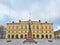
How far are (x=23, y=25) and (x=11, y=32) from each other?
29.1ft

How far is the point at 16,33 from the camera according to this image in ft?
445

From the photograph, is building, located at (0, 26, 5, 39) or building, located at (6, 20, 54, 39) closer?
building, located at (6, 20, 54, 39)

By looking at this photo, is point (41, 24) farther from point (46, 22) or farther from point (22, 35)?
point (22, 35)

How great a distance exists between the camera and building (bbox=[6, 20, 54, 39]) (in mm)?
134250

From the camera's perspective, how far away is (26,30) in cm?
13425

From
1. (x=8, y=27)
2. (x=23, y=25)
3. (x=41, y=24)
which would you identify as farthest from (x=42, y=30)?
(x=8, y=27)

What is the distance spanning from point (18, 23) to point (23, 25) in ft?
12.5

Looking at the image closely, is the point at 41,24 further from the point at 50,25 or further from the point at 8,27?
the point at 8,27

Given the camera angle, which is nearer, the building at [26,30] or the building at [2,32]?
the building at [26,30]

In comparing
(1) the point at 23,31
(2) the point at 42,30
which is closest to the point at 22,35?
(1) the point at 23,31

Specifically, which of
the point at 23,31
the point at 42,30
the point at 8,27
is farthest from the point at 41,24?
the point at 8,27

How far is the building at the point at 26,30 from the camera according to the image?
134250mm

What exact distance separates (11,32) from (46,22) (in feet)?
75.0

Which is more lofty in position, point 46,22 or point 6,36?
point 46,22
